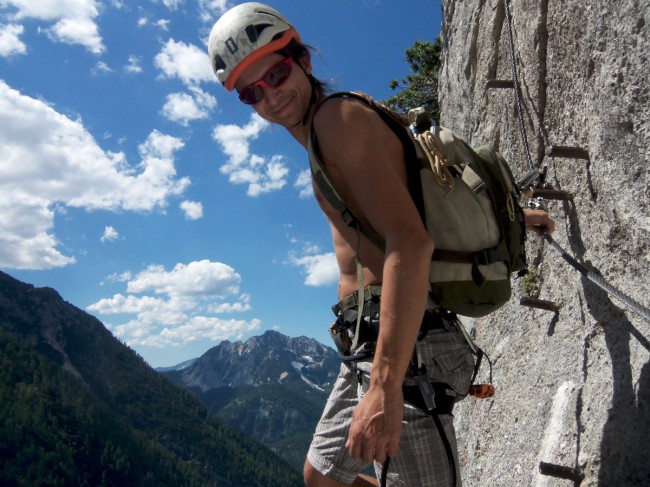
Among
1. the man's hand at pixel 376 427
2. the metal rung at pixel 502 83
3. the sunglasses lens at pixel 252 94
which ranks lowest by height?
the man's hand at pixel 376 427

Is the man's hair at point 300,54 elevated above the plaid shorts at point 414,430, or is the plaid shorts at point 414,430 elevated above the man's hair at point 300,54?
the man's hair at point 300,54

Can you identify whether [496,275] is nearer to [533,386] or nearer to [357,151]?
[357,151]

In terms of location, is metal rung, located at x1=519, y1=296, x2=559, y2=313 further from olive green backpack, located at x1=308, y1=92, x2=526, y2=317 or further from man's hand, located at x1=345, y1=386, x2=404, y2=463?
man's hand, located at x1=345, y1=386, x2=404, y2=463

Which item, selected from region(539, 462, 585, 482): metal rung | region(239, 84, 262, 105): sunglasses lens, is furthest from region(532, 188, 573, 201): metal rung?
region(239, 84, 262, 105): sunglasses lens

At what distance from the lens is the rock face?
12.6ft

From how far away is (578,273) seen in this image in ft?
16.5

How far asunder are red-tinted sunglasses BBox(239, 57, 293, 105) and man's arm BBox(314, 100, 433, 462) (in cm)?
79

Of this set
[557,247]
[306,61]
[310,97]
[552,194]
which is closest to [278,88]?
[310,97]

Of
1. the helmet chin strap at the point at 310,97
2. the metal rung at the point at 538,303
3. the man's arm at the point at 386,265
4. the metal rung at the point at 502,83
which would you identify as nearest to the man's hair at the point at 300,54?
the helmet chin strap at the point at 310,97

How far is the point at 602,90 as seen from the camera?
4.37 m

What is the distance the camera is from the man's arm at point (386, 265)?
8.47ft

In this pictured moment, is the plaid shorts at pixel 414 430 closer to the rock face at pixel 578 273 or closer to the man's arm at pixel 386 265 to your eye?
the man's arm at pixel 386 265

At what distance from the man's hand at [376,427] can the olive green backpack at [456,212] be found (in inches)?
31.0

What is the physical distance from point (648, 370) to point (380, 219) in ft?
7.59
